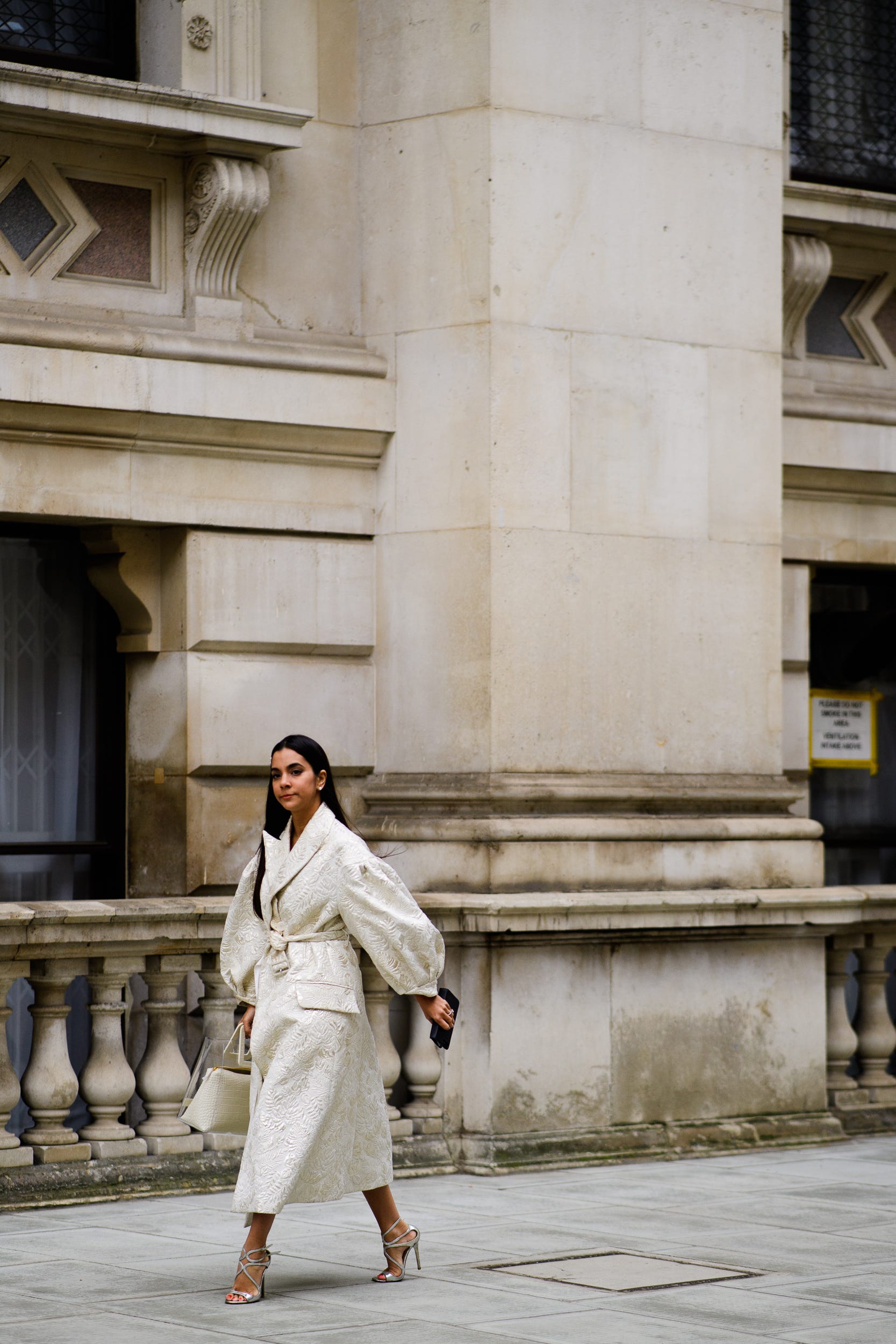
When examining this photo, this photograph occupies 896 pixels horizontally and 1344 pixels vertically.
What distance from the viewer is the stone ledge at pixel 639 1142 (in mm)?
9406

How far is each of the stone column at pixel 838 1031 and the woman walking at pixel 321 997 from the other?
4.10 metres

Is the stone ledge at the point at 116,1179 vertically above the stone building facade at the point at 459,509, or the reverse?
the stone building facade at the point at 459,509

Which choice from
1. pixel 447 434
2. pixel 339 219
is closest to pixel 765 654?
pixel 447 434

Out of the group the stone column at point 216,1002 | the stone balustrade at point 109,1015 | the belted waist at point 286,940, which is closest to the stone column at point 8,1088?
the stone balustrade at point 109,1015

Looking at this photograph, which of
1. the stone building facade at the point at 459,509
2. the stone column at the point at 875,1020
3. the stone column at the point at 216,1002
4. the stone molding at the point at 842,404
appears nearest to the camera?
the stone column at the point at 216,1002

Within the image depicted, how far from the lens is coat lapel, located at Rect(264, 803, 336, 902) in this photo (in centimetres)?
695

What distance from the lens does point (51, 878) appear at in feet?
32.9

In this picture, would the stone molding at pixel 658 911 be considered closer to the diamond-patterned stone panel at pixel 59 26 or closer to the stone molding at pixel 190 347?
the stone molding at pixel 190 347

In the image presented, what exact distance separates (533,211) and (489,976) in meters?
3.42

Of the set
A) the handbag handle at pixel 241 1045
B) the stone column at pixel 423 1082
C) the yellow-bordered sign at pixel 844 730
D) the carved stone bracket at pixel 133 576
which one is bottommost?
the stone column at pixel 423 1082

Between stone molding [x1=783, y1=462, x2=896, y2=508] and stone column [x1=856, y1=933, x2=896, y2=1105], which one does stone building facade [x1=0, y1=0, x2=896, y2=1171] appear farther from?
stone molding [x1=783, y1=462, x2=896, y2=508]

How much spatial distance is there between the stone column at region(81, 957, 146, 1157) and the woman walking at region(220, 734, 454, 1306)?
1.75 metres

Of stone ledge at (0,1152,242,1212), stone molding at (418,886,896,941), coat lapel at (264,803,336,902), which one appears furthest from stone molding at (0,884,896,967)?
coat lapel at (264,803,336,902)

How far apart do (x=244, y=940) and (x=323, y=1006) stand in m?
0.44
